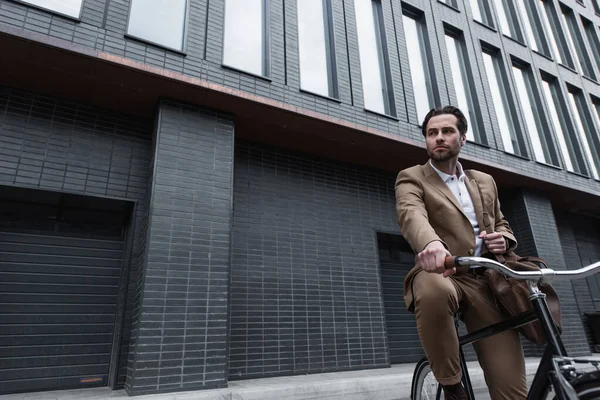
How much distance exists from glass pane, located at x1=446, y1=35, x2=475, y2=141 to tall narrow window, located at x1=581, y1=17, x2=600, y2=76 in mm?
8152

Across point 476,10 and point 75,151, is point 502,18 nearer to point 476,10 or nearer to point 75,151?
point 476,10

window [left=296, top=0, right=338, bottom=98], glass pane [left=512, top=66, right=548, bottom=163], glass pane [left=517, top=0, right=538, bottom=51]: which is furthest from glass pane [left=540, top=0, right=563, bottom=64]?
window [left=296, top=0, right=338, bottom=98]

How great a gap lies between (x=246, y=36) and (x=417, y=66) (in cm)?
443

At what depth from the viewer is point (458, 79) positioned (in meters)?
9.71

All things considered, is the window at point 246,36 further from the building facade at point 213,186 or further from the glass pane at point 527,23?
the glass pane at point 527,23

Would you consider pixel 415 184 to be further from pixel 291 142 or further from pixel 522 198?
pixel 522 198

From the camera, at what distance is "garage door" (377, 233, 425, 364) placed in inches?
292

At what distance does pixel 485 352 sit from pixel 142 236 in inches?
182

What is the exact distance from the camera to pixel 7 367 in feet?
15.1

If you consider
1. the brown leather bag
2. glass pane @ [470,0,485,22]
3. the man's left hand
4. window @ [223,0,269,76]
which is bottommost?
the brown leather bag

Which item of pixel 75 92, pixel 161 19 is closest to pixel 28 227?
pixel 75 92

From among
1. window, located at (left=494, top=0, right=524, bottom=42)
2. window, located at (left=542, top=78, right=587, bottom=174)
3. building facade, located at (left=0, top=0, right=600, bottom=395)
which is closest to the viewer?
building facade, located at (left=0, top=0, right=600, bottom=395)

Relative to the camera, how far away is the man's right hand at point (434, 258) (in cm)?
152

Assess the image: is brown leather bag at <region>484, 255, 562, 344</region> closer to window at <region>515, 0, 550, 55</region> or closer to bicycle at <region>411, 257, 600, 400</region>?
bicycle at <region>411, 257, 600, 400</region>
